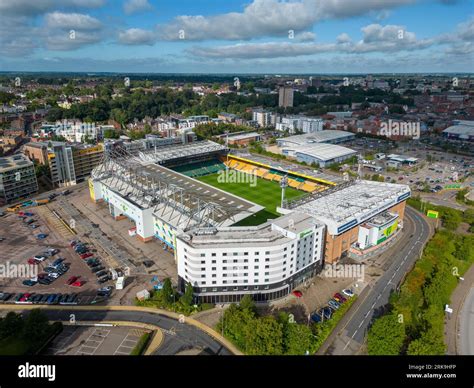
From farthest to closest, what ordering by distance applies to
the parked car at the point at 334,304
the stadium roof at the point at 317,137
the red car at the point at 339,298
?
the stadium roof at the point at 317,137
the red car at the point at 339,298
the parked car at the point at 334,304

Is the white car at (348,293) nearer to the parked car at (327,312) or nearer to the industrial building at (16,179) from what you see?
the parked car at (327,312)

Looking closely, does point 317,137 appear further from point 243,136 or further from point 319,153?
point 243,136

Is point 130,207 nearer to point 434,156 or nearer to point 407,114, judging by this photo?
point 434,156

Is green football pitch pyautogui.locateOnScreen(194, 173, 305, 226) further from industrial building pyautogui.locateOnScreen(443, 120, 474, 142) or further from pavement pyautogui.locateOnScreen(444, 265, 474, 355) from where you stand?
industrial building pyautogui.locateOnScreen(443, 120, 474, 142)

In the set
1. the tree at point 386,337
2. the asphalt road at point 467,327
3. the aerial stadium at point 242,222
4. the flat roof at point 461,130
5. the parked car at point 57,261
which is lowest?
the asphalt road at point 467,327

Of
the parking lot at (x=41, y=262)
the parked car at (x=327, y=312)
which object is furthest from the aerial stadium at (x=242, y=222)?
the parking lot at (x=41, y=262)

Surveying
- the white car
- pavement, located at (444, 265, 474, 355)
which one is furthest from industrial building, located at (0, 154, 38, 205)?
pavement, located at (444, 265, 474, 355)

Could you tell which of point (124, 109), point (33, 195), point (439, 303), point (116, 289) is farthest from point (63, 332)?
point (124, 109)

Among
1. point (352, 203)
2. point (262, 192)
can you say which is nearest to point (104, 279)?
point (352, 203)
